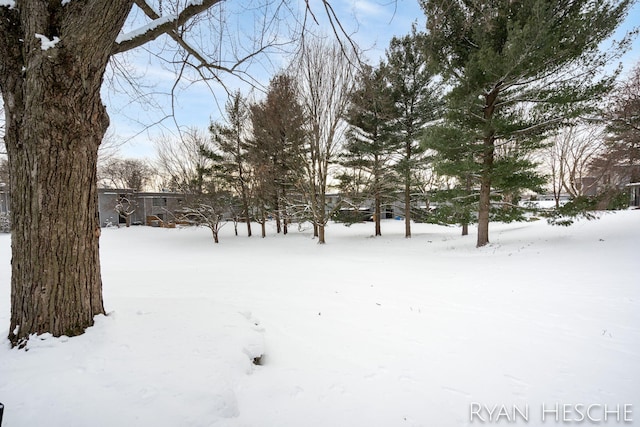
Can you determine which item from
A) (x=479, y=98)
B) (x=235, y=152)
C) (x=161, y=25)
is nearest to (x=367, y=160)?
(x=479, y=98)

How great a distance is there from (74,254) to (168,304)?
1.21 m

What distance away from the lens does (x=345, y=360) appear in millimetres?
2432

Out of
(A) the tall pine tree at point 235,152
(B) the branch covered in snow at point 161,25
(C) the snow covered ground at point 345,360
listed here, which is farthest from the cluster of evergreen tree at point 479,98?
(A) the tall pine tree at point 235,152

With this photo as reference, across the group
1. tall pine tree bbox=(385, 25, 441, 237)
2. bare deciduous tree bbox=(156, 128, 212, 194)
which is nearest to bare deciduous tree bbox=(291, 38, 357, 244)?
tall pine tree bbox=(385, 25, 441, 237)

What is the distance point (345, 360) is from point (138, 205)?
29.4m

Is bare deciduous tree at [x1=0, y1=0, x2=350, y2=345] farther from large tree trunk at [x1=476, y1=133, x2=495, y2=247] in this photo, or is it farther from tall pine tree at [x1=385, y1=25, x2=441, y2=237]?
tall pine tree at [x1=385, y1=25, x2=441, y2=237]

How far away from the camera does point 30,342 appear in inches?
76.0

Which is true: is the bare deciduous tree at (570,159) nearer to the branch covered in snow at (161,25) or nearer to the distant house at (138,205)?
the branch covered in snow at (161,25)

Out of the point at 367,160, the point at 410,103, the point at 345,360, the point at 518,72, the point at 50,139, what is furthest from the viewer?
the point at 367,160

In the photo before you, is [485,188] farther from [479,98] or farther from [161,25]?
[161,25]

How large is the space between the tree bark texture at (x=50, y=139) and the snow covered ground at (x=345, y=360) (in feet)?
1.11

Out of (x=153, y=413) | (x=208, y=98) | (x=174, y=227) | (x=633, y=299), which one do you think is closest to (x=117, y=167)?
(x=174, y=227)

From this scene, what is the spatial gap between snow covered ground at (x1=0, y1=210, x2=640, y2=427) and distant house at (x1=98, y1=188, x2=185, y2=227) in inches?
871

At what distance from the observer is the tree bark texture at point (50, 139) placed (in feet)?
6.16
